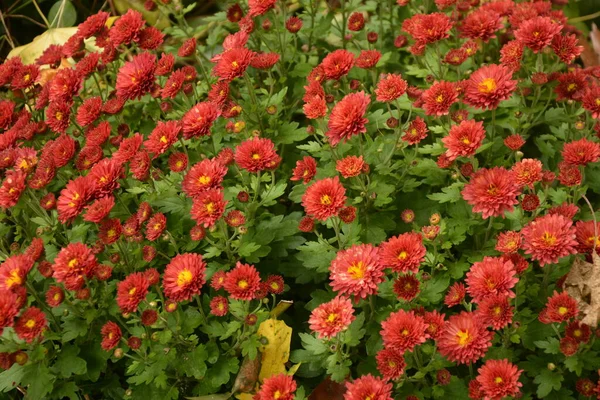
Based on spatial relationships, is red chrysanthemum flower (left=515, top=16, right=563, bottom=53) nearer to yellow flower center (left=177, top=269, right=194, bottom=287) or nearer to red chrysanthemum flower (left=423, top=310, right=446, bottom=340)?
red chrysanthemum flower (left=423, top=310, right=446, bottom=340)

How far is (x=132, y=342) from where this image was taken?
2053 millimetres

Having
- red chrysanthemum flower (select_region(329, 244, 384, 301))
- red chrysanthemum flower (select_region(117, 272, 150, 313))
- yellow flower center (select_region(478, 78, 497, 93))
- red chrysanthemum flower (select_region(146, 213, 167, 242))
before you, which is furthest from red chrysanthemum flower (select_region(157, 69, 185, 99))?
yellow flower center (select_region(478, 78, 497, 93))

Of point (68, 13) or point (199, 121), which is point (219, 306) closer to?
point (199, 121)

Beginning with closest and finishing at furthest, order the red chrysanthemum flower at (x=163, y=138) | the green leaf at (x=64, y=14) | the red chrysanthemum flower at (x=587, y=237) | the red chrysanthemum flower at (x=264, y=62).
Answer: the red chrysanthemum flower at (x=587, y=237)
the red chrysanthemum flower at (x=163, y=138)
the red chrysanthemum flower at (x=264, y=62)
the green leaf at (x=64, y=14)

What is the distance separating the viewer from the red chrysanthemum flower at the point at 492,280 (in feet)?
5.66

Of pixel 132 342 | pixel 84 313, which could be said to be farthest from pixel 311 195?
pixel 84 313

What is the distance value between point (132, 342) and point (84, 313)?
250mm

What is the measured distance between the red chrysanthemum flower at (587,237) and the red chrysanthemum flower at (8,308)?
171 cm

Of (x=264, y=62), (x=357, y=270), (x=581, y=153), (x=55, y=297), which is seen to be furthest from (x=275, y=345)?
(x=581, y=153)

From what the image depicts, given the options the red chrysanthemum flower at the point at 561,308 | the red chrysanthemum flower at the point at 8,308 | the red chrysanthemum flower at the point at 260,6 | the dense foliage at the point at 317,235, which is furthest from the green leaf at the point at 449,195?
the red chrysanthemum flower at the point at 8,308

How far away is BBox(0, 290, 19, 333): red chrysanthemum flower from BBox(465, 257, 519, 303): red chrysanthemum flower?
53.4 inches

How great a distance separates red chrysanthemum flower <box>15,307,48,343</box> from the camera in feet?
6.52

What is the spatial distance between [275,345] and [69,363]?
70 centimetres

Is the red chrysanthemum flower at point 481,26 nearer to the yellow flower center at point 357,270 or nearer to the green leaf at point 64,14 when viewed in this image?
the yellow flower center at point 357,270
